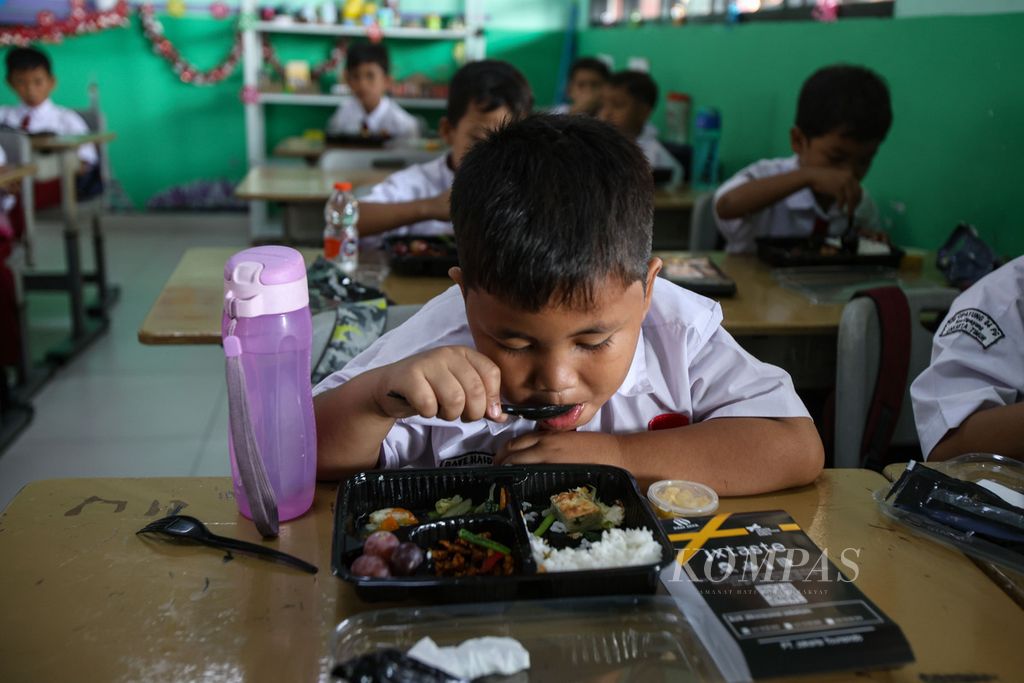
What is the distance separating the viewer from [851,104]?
2428 mm

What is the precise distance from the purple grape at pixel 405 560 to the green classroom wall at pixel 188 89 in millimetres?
6181

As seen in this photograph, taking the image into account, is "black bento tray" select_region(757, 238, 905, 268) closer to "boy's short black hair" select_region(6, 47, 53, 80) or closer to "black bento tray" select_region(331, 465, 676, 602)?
"black bento tray" select_region(331, 465, 676, 602)

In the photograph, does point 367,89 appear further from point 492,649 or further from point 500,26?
point 492,649

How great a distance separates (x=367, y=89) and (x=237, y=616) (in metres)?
5.18

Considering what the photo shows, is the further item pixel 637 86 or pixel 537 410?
pixel 637 86

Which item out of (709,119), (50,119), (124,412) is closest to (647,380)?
(124,412)

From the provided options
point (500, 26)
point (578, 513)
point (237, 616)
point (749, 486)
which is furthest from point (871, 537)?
point (500, 26)

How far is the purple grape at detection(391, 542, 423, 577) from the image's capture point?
2.44 ft

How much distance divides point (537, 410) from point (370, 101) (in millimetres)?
5041

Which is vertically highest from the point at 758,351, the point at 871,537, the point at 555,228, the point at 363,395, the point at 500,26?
the point at 500,26

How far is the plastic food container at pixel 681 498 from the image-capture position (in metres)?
0.89

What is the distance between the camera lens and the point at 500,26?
6.76m

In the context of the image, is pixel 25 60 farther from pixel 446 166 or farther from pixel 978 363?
pixel 978 363

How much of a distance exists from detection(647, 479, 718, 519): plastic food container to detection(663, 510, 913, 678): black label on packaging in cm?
2
